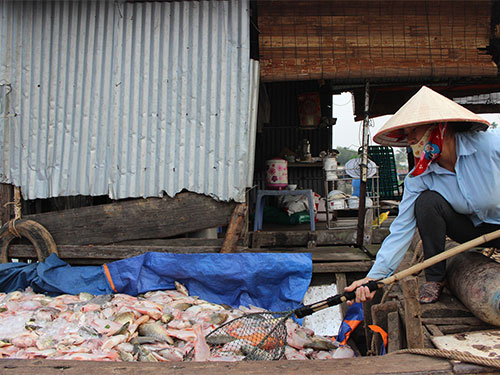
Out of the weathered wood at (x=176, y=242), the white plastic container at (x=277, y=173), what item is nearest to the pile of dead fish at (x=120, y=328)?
the weathered wood at (x=176, y=242)

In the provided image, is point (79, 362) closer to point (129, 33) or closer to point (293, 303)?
point (293, 303)

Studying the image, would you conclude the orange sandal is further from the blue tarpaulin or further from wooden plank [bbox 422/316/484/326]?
the blue tarpaulin

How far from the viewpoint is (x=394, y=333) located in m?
2.41

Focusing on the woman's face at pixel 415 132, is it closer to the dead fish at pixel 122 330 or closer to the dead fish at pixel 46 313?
the dead fish at pixel 122 330

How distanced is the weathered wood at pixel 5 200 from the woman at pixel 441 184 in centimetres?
423

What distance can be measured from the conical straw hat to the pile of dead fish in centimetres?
190

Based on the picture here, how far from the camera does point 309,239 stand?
495cm

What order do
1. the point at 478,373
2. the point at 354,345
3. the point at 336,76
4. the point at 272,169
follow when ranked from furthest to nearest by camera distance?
the point at 272,169, the point at 336,76, the point at 354,345, the point at 478,373

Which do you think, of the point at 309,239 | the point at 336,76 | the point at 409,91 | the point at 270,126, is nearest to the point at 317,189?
the point at 270,126

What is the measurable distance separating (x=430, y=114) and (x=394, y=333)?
1.47m

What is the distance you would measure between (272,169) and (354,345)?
2.84 m

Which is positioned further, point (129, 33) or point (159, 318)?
A: point (129, 33)

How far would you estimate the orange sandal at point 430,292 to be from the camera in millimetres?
2658

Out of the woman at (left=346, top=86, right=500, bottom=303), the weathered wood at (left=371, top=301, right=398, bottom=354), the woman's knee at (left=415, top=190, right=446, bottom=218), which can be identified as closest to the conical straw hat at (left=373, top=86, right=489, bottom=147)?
the woman at (left=346, top=86, right=500, bottom=303)
